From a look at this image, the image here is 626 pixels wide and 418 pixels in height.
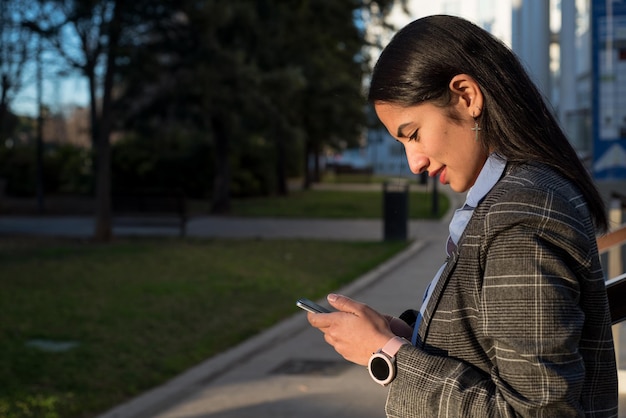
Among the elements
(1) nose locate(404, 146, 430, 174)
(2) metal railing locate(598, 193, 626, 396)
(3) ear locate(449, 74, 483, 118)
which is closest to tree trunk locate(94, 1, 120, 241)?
(2) metal railing locate(598, 193, 626, 396)

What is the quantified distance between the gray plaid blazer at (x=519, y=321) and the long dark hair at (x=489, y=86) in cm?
6

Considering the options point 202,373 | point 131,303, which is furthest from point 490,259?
point 131,303

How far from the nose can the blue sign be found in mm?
8047

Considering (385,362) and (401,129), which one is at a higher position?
(401,129)

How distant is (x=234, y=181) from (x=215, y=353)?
25355 mm

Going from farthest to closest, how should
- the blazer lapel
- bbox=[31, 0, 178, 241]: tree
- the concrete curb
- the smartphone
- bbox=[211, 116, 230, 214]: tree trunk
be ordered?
1. bbox=[211, 116, 230, 214]: tree trunk
2. bbox=[31, 0, 178, 241]: tree
3. the concrete curb
4. the smartphone
5. the blazer lapel

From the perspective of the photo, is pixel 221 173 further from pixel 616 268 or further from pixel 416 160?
pixel 416 160

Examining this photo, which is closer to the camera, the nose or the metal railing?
the nose

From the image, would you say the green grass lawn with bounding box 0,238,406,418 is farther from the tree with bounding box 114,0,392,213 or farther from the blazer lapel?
the blazer lapel

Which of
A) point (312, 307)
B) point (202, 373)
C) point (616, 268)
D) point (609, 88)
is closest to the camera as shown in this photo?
point (312, 307)

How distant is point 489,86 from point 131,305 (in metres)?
8.52

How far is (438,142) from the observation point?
172cm

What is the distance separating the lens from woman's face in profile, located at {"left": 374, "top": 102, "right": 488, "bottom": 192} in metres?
1.71

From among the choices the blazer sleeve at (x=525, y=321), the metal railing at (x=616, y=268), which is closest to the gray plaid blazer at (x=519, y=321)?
the blazer sleeve at (x=525, y=321)
